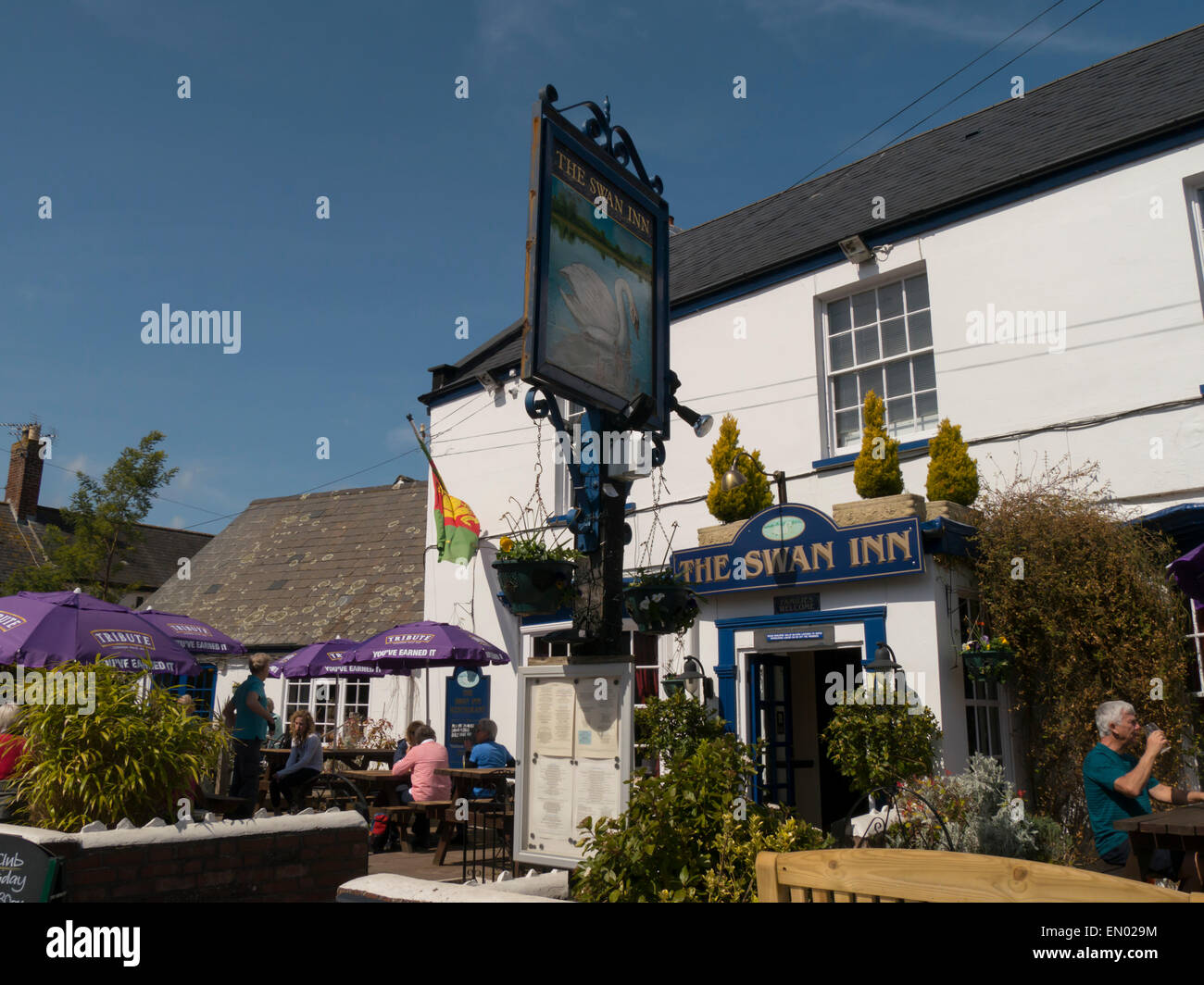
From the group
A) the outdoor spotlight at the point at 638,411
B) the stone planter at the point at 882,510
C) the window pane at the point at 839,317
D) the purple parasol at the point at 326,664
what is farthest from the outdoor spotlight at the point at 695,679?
the purple parasol at the point at 326,664

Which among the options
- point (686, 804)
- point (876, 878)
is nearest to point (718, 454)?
point (686, 804)

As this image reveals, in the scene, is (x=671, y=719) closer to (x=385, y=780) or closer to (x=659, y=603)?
(x=659, y=603)

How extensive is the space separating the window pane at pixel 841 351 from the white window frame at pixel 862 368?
3 centimetres

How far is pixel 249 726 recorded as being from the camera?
9.38m

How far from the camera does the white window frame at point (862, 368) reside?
1016cm

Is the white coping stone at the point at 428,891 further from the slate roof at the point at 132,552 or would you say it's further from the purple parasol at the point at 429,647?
the slate roof at the point at 132,552

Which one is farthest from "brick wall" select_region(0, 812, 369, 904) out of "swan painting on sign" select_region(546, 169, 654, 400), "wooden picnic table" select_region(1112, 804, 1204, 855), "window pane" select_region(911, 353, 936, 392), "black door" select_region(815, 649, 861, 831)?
"window pane" select_region(911, 353, 936, 392)

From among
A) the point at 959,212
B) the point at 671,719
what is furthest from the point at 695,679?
the point at 959,212

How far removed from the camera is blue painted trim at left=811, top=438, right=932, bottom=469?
9750 mm

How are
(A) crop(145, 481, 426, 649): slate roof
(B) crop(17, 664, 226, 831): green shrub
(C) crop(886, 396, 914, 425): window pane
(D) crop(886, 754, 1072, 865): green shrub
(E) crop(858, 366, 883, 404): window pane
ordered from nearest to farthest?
(B) crop(17, 664, 226, 831): green shrub < (D) crop(886, 754, 1072, 865): green shrub < (C) crop(886, 396, 914, 425): window pane < (E) crop(858, 366, 883, 404): window pane < (A) crop(145, 481, 426, 649): slate roof

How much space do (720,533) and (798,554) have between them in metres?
1.08

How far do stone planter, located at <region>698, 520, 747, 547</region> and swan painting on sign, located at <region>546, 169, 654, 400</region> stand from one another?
138 inches

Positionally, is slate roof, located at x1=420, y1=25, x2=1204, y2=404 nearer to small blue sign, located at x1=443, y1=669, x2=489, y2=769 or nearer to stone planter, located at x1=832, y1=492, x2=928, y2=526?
stone planter, located at x1=832, y1=492, x2=928, y2=526

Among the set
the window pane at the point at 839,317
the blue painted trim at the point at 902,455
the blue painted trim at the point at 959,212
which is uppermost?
the blue painted trim at the point at 959,212
